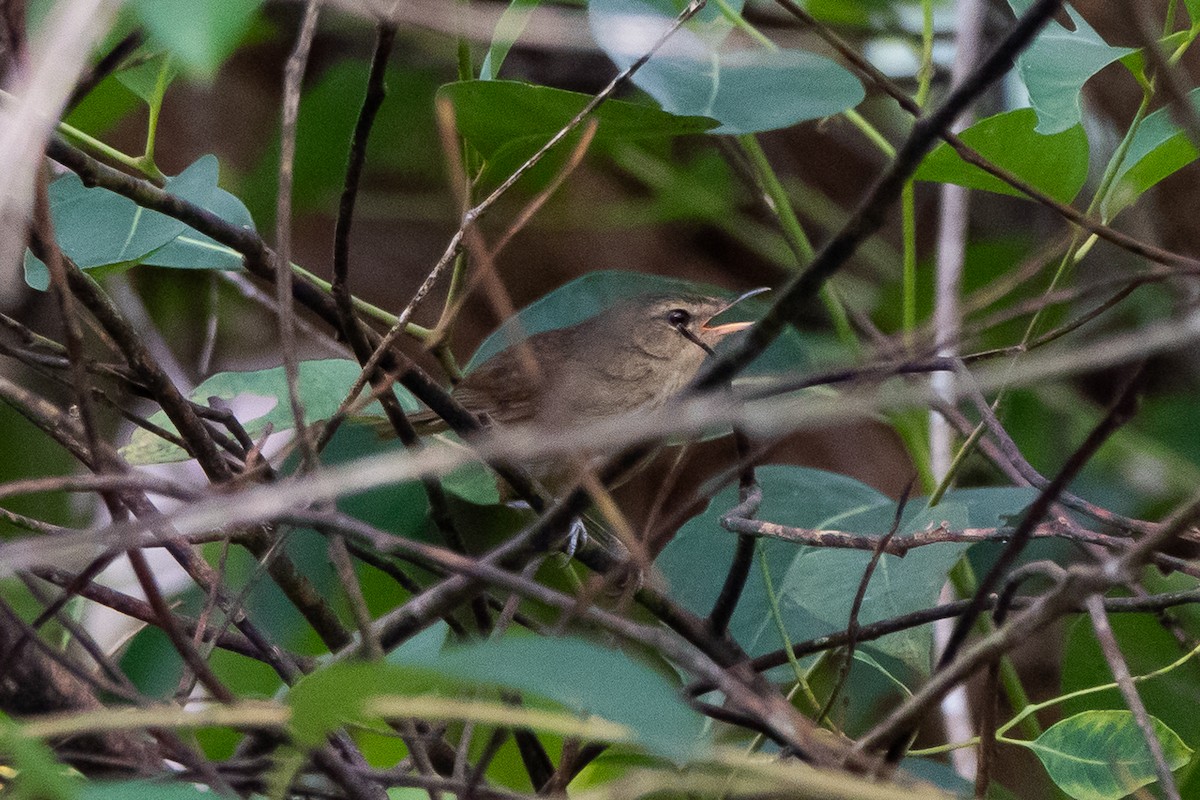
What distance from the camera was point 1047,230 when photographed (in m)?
4.36

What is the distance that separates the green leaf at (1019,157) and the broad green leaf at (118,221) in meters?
1.03

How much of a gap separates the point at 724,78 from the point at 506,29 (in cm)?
35

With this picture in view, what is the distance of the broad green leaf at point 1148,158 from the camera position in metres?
1.82

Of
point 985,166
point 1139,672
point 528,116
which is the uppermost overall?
point 528,116

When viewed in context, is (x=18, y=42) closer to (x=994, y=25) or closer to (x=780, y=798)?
(x=780, y=798)

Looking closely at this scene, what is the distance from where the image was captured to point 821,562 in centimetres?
177

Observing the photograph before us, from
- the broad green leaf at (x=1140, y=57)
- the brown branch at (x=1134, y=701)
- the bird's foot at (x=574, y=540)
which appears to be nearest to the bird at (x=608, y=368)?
the bird's foot at (x=574, y=540)

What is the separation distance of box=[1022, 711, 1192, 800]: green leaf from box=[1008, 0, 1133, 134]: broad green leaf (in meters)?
0.82

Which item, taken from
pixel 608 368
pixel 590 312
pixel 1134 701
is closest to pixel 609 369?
pixel 608 368

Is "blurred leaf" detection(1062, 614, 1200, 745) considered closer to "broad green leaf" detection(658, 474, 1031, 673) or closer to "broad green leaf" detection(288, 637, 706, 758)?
"broad green leaf" detection(658, 474, 1031, 673)

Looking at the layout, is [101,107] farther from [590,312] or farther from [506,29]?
[590,312]

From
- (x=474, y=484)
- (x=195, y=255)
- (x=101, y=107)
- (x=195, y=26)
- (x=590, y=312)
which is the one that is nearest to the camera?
(x=195, y=26)

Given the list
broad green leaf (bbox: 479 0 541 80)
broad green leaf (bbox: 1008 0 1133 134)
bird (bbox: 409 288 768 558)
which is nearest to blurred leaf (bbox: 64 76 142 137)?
broad green leaf (bbox: 479 0 541 80)

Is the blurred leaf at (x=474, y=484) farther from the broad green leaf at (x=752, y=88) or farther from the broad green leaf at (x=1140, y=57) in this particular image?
the broad green leaf at (x=1140, y=57)
